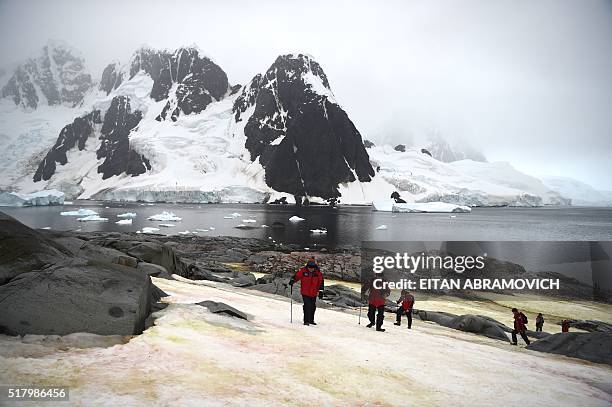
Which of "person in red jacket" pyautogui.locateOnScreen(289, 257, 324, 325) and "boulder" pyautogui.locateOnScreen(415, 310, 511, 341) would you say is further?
"boulder" pyautogui.locateOnScreen(415, 310, 511, 341)

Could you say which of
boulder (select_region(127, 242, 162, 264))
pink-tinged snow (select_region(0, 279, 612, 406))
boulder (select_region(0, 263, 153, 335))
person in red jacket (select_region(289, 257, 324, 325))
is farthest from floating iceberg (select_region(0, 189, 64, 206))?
pink-tinged snow (select_region(0, 279, 612, 406))

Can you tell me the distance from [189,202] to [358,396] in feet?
583

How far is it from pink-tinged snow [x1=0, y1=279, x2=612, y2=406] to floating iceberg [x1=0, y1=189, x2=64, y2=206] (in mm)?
142379

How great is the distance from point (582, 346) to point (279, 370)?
10932mm

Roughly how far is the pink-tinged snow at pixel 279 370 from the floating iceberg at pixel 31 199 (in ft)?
467

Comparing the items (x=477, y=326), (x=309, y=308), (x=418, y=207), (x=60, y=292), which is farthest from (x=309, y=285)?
(x=418, y=207)

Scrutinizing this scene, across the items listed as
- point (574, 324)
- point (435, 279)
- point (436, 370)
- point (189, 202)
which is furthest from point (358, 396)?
point (189, 202)

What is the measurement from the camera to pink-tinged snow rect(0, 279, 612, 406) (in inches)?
222

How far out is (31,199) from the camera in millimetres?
126875

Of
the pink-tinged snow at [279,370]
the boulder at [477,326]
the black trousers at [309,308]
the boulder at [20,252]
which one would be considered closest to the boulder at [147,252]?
the boulder at [20,252]

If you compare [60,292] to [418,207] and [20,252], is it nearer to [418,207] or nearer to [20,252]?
[20,252]

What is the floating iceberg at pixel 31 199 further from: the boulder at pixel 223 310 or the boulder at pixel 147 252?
the boulder at pixel 223 310

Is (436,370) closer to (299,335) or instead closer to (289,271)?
(299,335)

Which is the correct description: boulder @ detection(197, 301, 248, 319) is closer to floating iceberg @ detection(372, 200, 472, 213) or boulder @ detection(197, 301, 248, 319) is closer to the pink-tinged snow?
the pink-tinged snow
